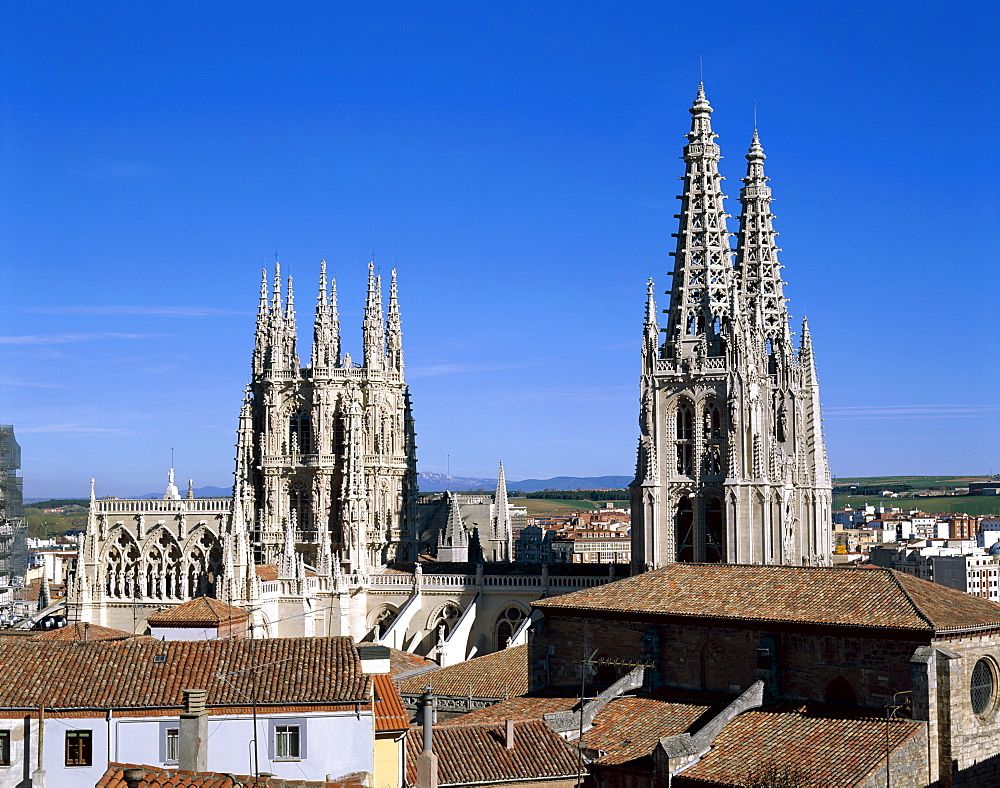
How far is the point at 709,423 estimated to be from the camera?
68.6 metres

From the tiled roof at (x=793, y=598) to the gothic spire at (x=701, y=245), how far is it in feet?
67.7

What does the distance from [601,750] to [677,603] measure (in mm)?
7142

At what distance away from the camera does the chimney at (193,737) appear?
31.6m

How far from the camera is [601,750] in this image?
41438 mm

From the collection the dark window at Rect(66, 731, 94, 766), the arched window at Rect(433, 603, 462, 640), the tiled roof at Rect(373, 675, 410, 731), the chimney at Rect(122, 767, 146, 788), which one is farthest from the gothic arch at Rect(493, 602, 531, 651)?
the chimney at Rect(122, 767, 146, 788)

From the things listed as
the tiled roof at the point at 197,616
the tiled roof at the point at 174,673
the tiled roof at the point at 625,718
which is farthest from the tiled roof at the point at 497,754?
the tiled roof at the point at 197,616

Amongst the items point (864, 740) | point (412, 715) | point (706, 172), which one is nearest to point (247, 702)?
point (864, 740)

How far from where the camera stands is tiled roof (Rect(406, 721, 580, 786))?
1534 inches

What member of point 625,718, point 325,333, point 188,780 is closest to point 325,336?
point 325,333

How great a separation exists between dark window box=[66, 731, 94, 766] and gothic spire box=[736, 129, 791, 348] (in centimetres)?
4861

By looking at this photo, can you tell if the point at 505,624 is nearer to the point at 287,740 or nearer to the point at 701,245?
the point at 701,245

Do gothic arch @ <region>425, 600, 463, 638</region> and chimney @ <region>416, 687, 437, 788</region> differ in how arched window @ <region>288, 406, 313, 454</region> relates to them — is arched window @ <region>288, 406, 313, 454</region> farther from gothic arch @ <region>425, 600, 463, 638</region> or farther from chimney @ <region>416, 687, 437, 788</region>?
chimney @ <region>416, 687, 437, 788</region>

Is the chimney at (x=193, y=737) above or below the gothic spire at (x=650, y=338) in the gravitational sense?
below

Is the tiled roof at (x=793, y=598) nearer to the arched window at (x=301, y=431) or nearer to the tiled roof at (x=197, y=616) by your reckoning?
the tiled roof at (x=197, y=616)
